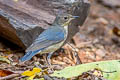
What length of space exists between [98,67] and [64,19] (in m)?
1.75

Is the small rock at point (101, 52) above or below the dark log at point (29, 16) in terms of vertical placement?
below

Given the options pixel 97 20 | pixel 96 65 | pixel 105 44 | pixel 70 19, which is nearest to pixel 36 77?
pixel 96 65

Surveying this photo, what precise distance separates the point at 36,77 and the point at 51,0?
6.39 feet

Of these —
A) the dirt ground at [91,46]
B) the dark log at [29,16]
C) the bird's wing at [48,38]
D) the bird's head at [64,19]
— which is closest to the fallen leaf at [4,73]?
the dirt ground at [91,46]

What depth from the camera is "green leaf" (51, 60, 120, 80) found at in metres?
4.27

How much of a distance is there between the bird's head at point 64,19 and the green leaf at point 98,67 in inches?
58.3

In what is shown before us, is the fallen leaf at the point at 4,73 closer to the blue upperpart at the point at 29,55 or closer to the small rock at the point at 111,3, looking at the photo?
the blue upperpart at the point at 29,55

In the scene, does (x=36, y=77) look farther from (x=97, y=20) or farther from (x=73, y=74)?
(x=97, y=20)

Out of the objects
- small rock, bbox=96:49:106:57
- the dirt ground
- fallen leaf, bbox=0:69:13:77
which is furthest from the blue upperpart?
small rock, bbox=96:49:106:57

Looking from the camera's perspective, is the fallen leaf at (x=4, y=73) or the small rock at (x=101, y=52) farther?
the small rock at (x=101, y=52)

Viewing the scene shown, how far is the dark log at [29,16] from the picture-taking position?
5363 mm

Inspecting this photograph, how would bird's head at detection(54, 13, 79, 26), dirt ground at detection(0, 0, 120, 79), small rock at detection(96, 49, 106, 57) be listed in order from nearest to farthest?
dirt ground at detection(0, 0, 120, 79) → bird's head at detection(54, 13, 79, 26) → small rock at detection(96, 49, 106, 57)

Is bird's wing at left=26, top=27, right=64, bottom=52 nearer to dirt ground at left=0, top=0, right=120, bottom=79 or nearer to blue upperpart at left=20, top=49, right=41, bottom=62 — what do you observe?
blue upperpart at left=20, top=49, right=41, bottom=62

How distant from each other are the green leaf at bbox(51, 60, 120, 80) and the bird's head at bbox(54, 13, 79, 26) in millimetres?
1481
